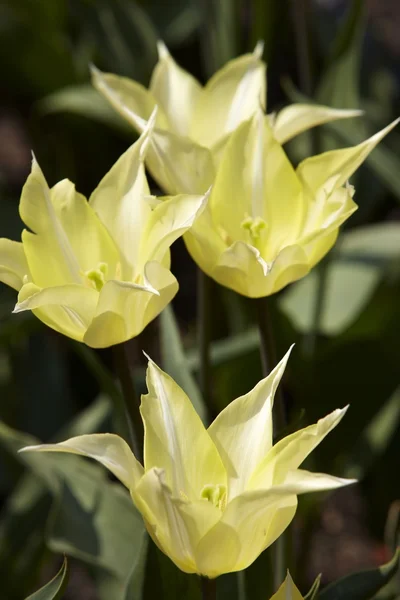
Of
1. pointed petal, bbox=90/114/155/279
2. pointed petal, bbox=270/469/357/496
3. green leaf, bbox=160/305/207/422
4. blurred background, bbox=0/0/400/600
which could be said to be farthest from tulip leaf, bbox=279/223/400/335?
pointed petal, bbox=270/469/357/496

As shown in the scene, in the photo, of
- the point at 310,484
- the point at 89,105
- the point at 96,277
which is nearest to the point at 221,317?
the point at 89,105

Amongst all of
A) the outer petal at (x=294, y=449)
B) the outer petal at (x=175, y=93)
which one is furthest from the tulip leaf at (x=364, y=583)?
the outer petal at (x=175, y=93)

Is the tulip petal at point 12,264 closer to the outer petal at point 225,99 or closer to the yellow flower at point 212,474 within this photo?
the yellow flower at point 212,474

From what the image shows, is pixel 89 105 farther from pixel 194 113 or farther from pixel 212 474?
pixel 212 474

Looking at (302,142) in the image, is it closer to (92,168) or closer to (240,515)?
(92,168)

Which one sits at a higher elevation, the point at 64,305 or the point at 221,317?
the point at 64,305
